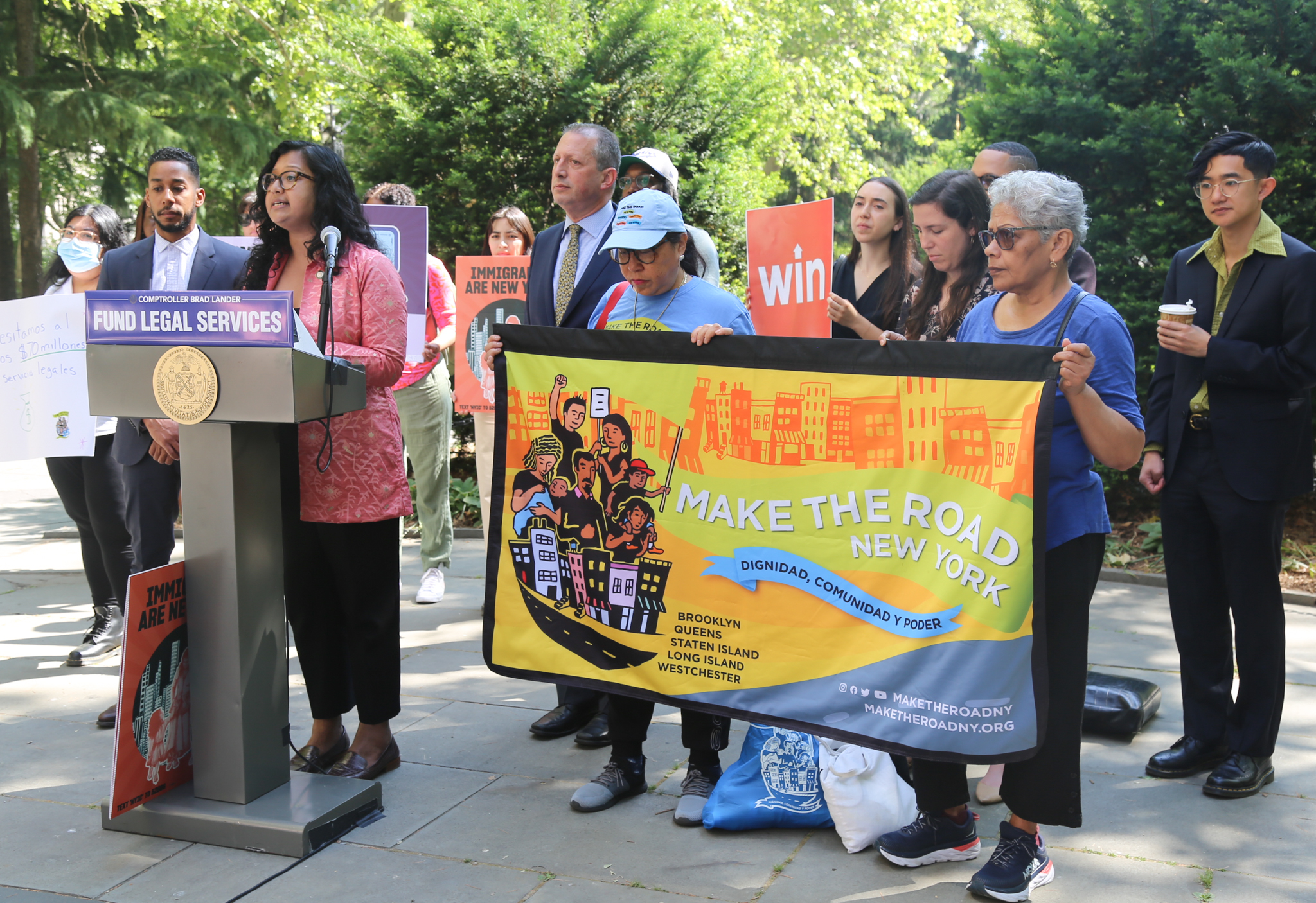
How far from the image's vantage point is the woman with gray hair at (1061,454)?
9.64 feet

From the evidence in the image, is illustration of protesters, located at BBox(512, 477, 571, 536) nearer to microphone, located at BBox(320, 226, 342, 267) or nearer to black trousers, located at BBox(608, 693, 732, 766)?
black trousers, located at BBox(608, 693, 732, 766)

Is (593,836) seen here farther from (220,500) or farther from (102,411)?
(102,411)

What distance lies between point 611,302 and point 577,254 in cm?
53

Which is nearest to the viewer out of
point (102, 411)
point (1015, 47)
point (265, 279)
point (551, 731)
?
point (102, 411)

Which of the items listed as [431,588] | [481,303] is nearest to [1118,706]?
[431,588]

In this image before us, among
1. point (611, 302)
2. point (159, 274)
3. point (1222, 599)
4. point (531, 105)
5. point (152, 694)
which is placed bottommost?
point (152, 694)

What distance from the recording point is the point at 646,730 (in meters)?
3.83

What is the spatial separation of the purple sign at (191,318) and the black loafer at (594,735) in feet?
6.82

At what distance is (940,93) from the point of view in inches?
1487

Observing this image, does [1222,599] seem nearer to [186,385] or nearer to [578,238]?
[578,238]

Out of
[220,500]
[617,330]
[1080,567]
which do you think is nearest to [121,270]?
[220,500]

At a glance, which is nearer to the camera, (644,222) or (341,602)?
(644,222)

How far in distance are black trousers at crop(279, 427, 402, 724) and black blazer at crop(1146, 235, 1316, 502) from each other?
10.1ft

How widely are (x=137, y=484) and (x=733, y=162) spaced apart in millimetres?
7418
